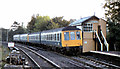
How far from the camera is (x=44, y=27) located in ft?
149

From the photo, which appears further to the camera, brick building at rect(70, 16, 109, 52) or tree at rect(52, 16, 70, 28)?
tree at rect(52, 16, 70, 28)

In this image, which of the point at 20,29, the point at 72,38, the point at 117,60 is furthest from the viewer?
the point at 20,29

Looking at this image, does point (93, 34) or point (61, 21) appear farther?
point (61, 21)

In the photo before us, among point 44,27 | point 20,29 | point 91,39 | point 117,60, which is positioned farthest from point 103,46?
point 20,29

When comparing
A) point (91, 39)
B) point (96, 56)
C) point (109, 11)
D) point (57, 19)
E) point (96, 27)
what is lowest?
point (96, 56)

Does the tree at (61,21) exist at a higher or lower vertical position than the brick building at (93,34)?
higher

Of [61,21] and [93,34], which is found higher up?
[61,21]

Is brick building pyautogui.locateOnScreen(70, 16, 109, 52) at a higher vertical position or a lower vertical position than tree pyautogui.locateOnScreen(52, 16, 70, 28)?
lower

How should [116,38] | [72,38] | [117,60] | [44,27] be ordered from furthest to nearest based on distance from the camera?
1. [44,27]
2. [116,38]
3. [72,38]
4. [117,60]

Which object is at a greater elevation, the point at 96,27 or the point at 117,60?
the point at 96,27

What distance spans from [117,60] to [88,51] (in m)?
6.04

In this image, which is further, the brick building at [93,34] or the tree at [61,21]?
the tree at [61,21]

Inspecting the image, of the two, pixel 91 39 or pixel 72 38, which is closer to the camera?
pixel 72 38

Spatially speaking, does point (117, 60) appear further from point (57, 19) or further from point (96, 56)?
point (57, 19)
